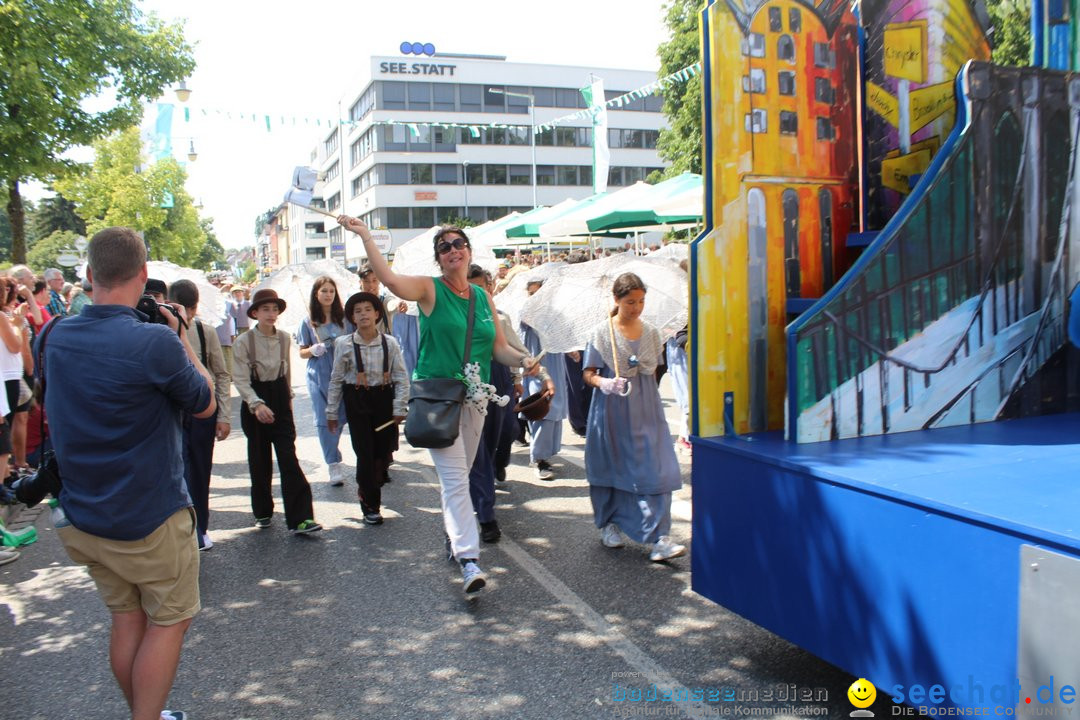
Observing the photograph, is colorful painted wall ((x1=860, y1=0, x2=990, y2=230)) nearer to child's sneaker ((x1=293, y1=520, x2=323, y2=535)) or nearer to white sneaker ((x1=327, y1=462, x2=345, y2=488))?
child's sneaker ((x1=293, y1=520, x2=323, y2=535))

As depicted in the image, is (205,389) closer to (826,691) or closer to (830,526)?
(830,526)

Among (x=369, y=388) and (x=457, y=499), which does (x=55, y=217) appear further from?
(x=457, y=499)

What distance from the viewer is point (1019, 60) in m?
12.0

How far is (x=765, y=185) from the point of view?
382cm

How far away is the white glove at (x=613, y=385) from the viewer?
5121mm

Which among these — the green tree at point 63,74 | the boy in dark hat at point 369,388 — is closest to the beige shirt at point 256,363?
the boy in dark hat at point 369,388

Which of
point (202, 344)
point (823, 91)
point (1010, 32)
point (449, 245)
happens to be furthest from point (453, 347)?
point (1010, 32)

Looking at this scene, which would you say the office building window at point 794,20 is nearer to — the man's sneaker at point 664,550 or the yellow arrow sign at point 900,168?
the yellow arrow sign at point 900,168

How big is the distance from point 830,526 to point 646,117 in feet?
214

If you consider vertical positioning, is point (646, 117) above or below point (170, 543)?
above

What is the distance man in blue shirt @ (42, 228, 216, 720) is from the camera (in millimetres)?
2852

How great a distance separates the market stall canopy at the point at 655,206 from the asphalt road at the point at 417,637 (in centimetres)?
547

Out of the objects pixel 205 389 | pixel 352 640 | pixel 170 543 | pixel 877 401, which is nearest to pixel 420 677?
pixel 352 640

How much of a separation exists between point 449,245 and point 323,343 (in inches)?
126
